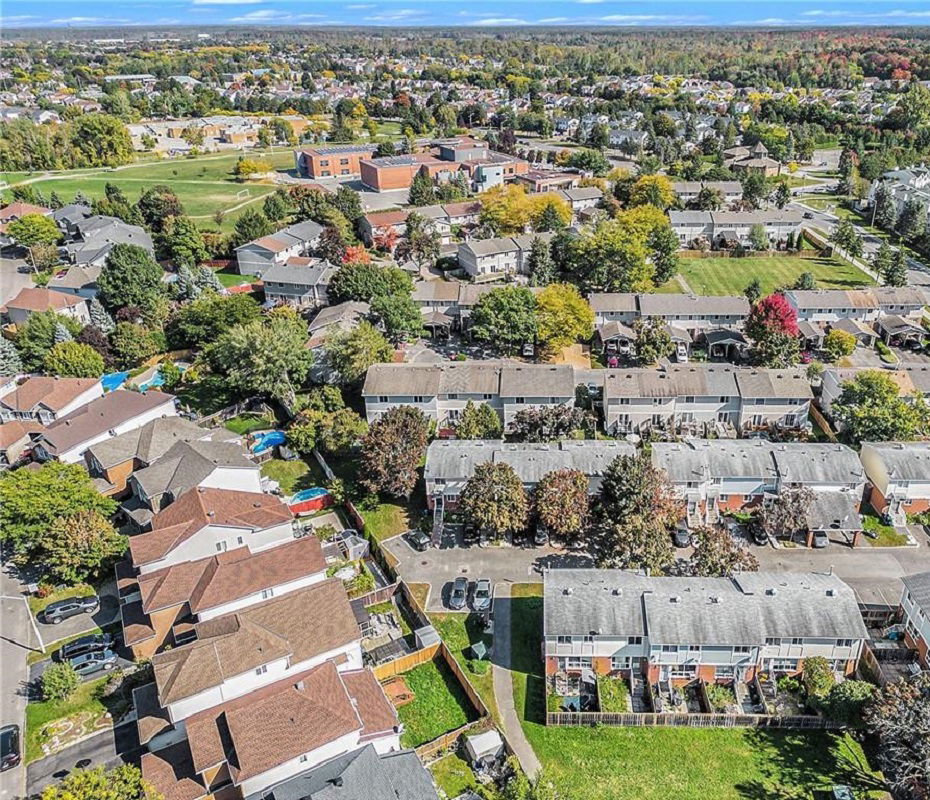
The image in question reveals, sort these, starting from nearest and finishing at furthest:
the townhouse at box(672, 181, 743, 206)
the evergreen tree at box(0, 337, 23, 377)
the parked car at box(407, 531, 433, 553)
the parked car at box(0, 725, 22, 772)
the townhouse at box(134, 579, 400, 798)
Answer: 1. the townhouse at box(134, 579, 400, 798)
2. the parked car at box(0, 725, 22, 772)
3. the parked car at box(407, 531, 433, 553)
4. the evergreen tree at box(0, 337, 23, 377)
5. the townhouse at box(672, 181, 743, 206)

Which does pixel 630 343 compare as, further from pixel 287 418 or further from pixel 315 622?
pixel 315 622

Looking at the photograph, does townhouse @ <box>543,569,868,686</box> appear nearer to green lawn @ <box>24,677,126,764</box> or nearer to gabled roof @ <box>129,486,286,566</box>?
gabled roof @ <box>129,486,286,566</box>

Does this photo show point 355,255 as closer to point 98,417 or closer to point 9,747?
point 98,417

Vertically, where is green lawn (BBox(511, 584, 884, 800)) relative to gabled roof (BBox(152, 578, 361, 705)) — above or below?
below

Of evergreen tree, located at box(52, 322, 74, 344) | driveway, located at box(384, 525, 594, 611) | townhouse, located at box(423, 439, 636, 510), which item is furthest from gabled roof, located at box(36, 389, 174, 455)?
driveway, located at box(384, 525, 594, 611)

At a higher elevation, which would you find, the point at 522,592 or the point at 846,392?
the point at 846,392

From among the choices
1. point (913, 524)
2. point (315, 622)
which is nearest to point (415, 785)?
point (315, 622)

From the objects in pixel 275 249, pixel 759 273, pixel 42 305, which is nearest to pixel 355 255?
pixel 275 249
